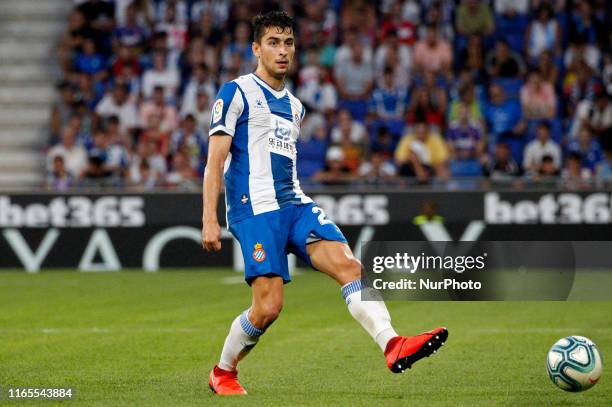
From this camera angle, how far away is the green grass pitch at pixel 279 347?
23.9 ft

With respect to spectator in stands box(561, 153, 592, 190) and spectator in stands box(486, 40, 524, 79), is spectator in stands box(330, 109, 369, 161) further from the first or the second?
spectator in stands box(561, 153, 592, 190)

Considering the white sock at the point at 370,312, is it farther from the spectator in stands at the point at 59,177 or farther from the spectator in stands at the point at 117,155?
the spectator in stands at the point at 117,155

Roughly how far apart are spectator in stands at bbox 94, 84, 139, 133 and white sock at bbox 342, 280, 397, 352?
14.6 metres

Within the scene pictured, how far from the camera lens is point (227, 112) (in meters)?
7.14

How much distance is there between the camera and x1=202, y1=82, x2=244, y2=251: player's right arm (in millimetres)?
6973

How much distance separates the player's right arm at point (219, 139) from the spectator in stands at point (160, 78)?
14.4m

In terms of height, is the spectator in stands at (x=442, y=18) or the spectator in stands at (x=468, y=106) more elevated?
the spectator in stands at (x=442, y=18)

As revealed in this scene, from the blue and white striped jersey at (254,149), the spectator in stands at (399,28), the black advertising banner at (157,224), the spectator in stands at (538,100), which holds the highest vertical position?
the blue and white striped jersey at (254,149)

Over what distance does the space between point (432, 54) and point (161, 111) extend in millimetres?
4719

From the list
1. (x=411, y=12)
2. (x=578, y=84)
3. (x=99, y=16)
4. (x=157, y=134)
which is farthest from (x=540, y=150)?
(x=99, y=16)

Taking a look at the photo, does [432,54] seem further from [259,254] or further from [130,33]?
[259,254]

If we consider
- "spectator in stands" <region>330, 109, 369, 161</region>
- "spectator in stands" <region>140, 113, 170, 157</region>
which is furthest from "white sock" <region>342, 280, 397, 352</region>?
"spectator in stands" <region>140, 113, 170, 157</region>

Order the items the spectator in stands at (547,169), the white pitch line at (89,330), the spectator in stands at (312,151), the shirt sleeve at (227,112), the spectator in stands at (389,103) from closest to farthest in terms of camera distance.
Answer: the shirt sleeve at (227,112) < the white pitch line at (89,330) < the spectator in stands at (547,169) < the spectator in stands at (312,151) < the spectator in stands at (389,103)

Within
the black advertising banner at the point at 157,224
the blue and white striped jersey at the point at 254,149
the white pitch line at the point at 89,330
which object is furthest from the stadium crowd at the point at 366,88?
the blue and white striped jersey at the point at 254,149
